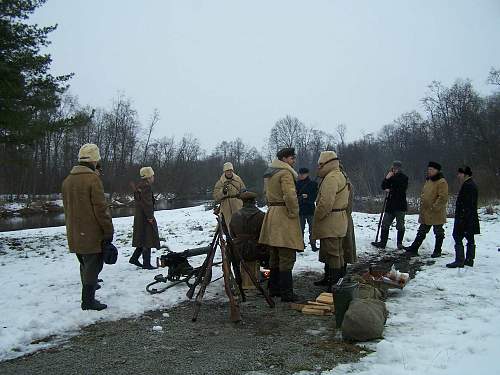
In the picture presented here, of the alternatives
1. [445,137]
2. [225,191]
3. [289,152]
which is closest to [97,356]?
[289,152]

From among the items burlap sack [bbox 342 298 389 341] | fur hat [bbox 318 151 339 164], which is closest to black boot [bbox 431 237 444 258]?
fur hat [bbox 318 151 339 164]

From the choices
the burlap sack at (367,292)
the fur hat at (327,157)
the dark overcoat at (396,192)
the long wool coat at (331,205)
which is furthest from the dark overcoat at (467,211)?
the burlap sack at (367,292)

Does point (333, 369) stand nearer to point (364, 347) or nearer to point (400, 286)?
point (364, 347)

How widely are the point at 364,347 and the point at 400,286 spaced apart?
7.38 ft

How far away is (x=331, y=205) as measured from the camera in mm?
6090

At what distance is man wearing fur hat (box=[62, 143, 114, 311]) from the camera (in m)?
5.46

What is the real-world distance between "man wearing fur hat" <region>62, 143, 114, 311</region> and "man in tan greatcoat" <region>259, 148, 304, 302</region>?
86.6 inches

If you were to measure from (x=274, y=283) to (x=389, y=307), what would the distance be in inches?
66.7

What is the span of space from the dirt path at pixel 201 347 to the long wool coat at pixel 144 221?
249 cm

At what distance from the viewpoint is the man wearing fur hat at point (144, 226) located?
7.84 metres

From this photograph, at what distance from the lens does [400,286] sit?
19.9 ft

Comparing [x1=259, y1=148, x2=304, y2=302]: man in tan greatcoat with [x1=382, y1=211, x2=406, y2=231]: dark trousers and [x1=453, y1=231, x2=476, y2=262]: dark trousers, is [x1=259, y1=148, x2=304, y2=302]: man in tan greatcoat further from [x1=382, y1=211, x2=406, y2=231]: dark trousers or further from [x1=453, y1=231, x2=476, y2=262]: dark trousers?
[x1=382, y1=211, x2=406, y2=231]: dark trousers

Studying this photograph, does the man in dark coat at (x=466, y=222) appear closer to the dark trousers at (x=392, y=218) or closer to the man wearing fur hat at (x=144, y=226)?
the dark trousers at (x=392, y=218)

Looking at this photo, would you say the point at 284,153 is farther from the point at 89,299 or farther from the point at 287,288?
the point at 89,299
